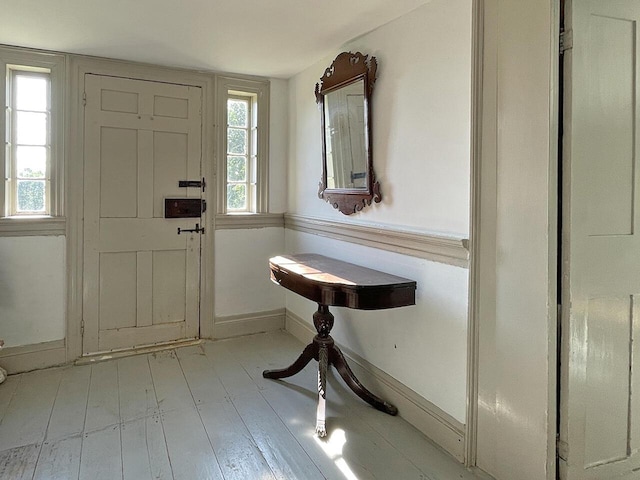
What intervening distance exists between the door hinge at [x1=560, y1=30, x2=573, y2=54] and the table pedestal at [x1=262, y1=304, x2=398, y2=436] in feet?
5.56

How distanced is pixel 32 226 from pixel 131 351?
1108 millimetres

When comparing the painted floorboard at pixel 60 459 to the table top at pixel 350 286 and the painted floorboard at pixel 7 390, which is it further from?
the table top at pixel 350 286

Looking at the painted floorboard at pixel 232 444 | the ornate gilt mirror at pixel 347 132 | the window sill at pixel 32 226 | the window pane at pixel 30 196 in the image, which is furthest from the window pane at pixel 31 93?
the painted floorboard at pixel 232 444

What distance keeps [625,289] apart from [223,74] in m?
3.00

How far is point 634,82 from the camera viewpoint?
1.71m

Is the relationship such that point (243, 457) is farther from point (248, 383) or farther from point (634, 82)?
point (634, 82)

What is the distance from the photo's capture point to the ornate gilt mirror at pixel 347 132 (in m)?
2.58

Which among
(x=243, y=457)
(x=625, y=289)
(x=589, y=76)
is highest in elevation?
(x=589, y=76)

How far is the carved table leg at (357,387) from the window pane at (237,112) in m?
2.04

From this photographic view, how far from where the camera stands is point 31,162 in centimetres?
301

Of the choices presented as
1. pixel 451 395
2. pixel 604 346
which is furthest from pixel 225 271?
pixel 604 346

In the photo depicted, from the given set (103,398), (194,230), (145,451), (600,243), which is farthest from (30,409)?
(600,243)

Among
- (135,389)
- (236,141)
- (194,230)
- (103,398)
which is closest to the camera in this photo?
(103,398)

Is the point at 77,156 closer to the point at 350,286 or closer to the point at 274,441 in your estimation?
the point at 350,286
